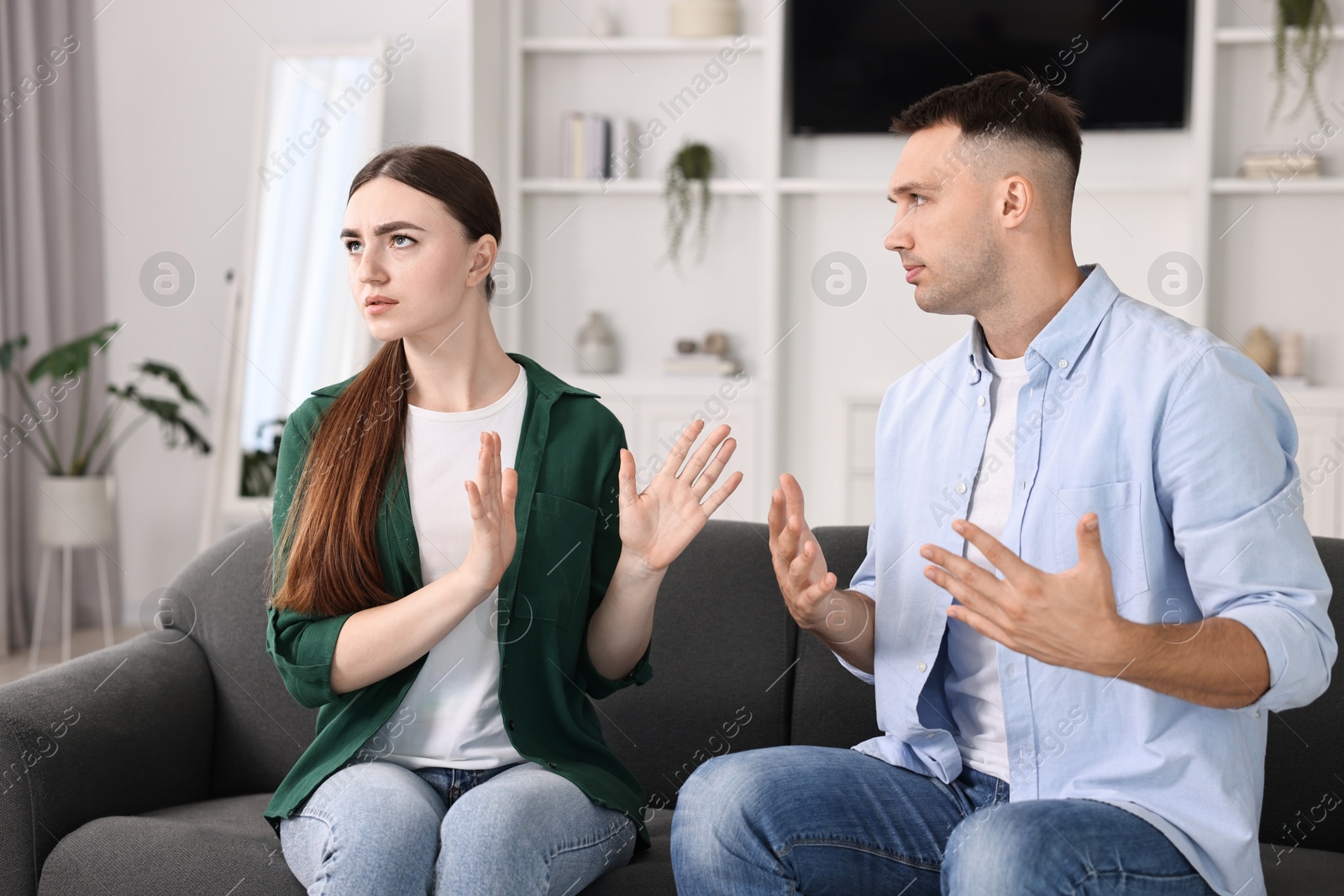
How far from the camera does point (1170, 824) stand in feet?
4.22

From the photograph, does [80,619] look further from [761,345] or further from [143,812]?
[143,812]

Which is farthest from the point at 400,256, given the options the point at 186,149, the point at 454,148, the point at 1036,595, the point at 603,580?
the point at 186,149

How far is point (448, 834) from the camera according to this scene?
136 cm

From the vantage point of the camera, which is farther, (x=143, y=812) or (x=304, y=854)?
(x=143, y=812)

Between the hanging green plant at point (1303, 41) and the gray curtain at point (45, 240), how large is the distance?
171 inches

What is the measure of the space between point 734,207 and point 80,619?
292 cm

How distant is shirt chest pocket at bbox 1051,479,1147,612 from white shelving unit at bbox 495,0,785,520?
286 cm

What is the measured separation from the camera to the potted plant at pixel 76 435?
12.7 ft

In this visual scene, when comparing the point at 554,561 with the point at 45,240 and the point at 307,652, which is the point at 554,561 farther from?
the point at 45,240

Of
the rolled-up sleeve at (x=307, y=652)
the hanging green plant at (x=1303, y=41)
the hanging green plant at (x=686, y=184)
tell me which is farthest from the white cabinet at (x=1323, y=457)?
the rolled-up sleeve at (x=307, y=652)

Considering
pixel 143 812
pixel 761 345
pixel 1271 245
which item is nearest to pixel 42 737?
pixel 143 812

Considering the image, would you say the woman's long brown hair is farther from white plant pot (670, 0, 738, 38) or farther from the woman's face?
white plant pot (670, 0, 738, 38)

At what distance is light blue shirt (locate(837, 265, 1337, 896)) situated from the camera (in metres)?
1.27

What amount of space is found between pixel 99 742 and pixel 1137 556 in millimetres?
1402
